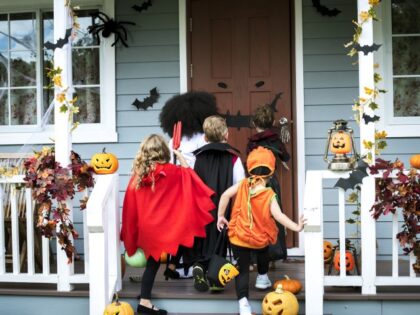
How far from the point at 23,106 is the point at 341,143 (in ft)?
12.1

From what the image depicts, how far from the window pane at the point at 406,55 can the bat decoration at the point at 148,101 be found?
8.12ft

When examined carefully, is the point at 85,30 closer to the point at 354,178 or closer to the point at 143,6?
the point at 143,6

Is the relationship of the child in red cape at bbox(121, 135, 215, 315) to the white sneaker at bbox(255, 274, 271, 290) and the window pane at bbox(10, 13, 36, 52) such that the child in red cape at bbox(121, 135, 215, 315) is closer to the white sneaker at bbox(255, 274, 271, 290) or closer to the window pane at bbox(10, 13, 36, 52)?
the white sneaker at bbox(255, 274, 271, 290)

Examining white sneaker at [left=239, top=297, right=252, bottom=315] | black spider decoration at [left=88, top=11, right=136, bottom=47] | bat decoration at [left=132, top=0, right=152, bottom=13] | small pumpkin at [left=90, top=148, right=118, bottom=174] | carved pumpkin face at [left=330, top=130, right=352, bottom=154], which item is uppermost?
bat decoration at [left=132, top=0, right=152, bottom=13]

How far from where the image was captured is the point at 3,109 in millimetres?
6871

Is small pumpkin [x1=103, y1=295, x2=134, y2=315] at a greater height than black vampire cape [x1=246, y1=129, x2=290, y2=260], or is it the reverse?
black vampire cape [x1=246, y1=129, x2=290, y2=260]

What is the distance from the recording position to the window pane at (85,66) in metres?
6.74

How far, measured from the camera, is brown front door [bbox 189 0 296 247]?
6418 mm

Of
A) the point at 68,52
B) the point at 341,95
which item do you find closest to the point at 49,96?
the point at 68,52

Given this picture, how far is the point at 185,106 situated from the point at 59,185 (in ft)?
4.31

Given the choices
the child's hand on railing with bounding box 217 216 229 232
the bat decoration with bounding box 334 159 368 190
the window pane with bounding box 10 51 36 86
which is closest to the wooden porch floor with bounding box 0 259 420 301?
the child's hand on railing with bounding box 217 216 229 232

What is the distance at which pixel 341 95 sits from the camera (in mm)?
6371

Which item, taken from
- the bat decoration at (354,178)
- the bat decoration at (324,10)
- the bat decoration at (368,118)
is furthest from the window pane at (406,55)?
the bat decoration at (354,178)

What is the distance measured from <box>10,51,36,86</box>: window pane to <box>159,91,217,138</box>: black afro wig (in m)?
2.01
